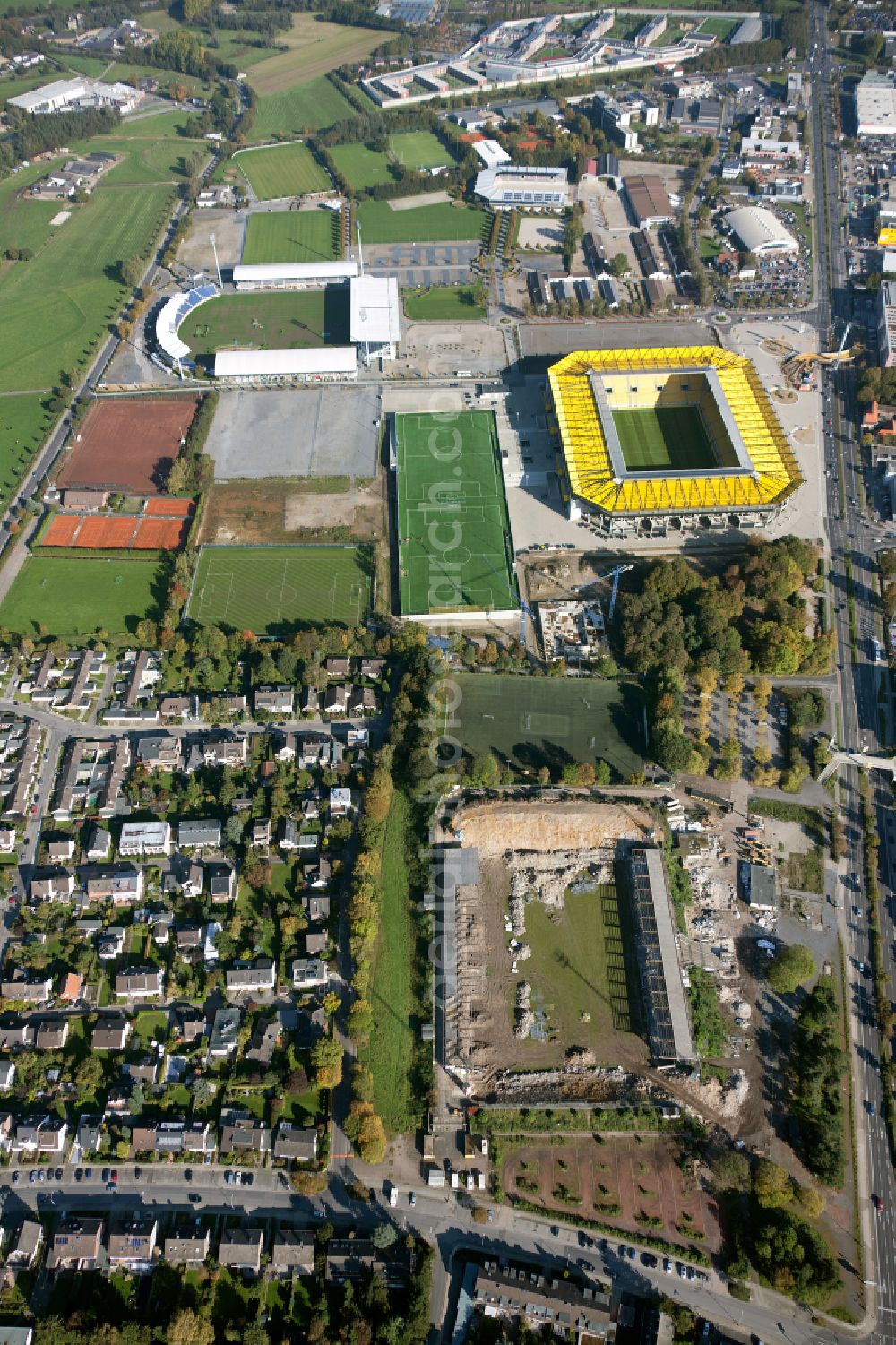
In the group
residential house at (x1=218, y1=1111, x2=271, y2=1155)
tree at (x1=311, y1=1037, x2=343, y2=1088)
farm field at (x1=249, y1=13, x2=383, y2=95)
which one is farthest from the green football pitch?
farm field at (x1=249, y1=13, x2=383, y2=95)

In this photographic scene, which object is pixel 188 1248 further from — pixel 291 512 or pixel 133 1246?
pixel 291 512

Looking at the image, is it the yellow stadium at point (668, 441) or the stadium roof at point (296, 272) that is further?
the stadium roof at point (296, 272)

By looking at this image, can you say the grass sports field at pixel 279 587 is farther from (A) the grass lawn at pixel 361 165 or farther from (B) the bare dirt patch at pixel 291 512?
(A) the grass lawn at pixel 361 165

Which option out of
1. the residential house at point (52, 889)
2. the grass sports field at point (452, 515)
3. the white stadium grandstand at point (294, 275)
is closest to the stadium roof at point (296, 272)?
the white stadium grandstand at point (294, 275)

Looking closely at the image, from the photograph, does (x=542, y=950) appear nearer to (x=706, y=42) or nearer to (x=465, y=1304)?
(x=465, y=1304)

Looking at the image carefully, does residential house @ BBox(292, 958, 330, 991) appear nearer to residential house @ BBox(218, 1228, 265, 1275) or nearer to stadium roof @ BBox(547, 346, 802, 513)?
residential house @ BBox(218, 1228, 265, 1275)

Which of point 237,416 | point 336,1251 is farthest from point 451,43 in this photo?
point 336,1251

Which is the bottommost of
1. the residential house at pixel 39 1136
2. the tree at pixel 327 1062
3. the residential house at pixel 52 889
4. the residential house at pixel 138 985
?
the residential house at pixel 39 1136
